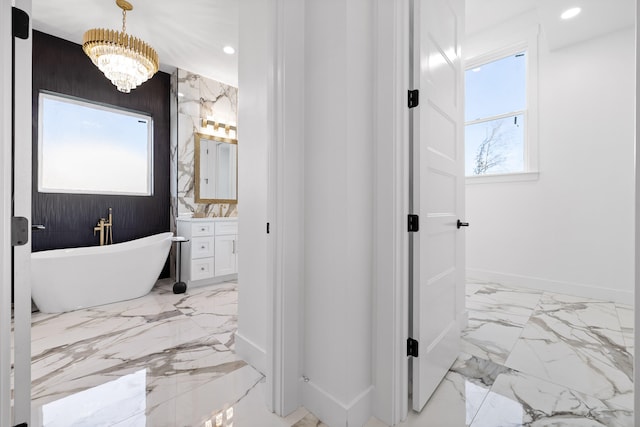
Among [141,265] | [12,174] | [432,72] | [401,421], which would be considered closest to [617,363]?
[401,421]

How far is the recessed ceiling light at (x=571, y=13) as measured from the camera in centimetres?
253

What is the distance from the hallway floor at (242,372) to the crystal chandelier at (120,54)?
2160 millimetres

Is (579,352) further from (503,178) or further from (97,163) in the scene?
(97,163)

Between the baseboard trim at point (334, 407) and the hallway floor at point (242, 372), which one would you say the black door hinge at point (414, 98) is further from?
the hallway floor at point (242, 372)

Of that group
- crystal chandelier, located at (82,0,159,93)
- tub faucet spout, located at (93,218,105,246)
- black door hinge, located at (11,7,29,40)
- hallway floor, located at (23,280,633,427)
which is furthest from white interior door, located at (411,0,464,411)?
tub faucet spout, located at (93,218,105,246)

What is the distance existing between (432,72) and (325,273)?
112 centimetres

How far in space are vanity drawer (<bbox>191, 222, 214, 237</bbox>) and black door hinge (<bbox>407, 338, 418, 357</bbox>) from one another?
289cm

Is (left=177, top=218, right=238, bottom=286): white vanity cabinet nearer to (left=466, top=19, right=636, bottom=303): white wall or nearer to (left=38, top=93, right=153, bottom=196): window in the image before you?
(left=38, top=93, right=153, bottom=196): window

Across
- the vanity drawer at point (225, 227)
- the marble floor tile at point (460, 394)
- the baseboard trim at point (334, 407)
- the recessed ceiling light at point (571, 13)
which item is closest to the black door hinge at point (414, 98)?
the baseboard trim at point (334, 407)

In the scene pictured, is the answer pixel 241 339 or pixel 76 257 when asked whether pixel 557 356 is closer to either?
pixel 241 339

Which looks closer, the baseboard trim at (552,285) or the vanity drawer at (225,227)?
the baseboard trim at (552,285)

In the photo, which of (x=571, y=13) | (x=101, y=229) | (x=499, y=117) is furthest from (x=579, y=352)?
(x=101, y=229)

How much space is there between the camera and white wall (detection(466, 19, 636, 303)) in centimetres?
274

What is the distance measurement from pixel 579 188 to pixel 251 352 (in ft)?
11.5
